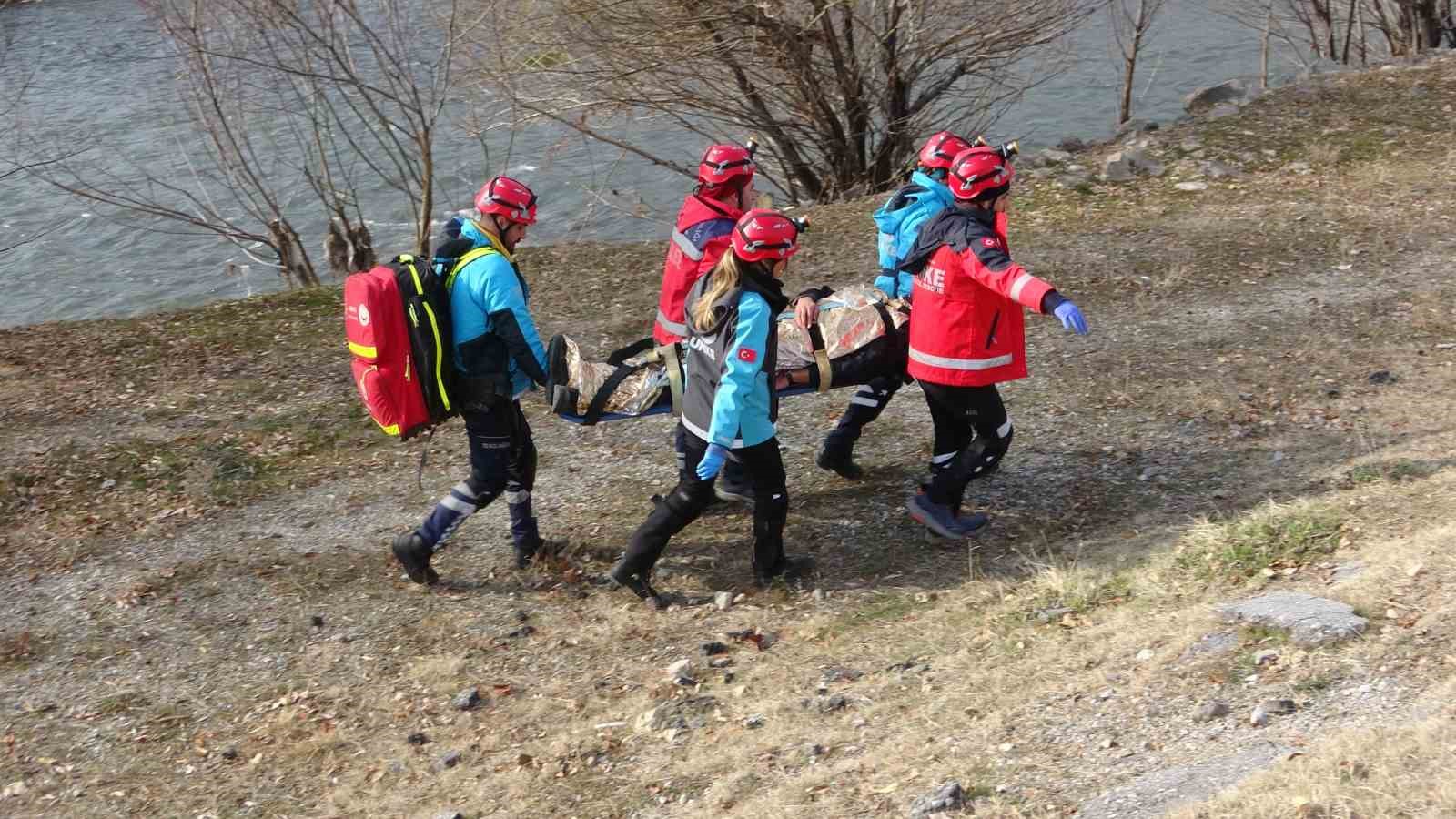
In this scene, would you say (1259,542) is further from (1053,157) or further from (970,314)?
(1053,157)

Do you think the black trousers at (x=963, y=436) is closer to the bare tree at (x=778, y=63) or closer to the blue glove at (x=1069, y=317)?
the blue glove at (x=1069, y=317)

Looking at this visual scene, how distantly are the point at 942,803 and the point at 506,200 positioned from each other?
3092 millimetres

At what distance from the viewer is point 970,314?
584 centimetres

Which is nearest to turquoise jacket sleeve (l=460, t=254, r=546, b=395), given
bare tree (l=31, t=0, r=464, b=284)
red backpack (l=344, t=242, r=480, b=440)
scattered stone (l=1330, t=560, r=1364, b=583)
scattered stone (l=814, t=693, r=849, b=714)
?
red backpack (l=344, t=242, r=480, b=440)

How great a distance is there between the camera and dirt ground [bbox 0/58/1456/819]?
180 inches

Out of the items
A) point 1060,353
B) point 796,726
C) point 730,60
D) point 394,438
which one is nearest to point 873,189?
point 730,60

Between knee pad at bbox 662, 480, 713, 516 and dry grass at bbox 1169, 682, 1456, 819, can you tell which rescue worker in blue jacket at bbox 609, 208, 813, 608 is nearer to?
knee pad at bbox 662, 480, 713, 516

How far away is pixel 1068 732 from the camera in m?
4.61

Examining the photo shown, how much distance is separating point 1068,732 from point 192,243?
17158 millimetres

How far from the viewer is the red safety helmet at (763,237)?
17.6 feet

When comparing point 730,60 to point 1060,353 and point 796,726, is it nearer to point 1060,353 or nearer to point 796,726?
point 1060,353

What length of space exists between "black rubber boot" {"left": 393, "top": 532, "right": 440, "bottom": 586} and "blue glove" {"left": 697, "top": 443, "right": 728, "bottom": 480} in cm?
159

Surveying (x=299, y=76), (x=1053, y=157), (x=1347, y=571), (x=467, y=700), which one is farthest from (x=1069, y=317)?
(x=299, y=76)

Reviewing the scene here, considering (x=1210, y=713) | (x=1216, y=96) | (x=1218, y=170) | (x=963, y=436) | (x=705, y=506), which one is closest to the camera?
(x=1210, y=713)
